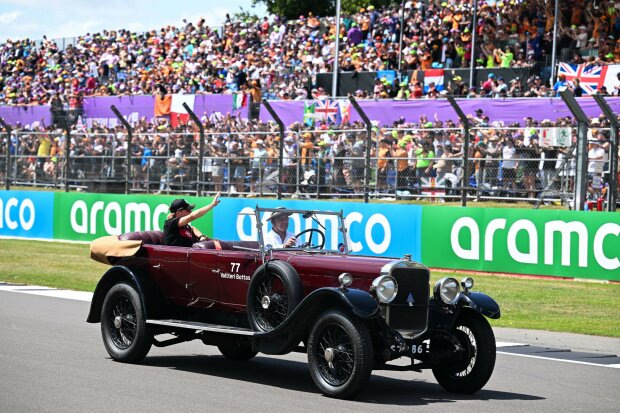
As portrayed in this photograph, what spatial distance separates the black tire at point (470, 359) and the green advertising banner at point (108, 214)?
14.5 meters

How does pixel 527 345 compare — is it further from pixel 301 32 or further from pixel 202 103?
pixel 301 32

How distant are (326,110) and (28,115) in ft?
52.1

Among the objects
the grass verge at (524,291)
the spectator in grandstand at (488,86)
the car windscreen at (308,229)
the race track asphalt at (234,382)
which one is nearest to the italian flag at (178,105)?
the spectator in grandstand at (488,86)

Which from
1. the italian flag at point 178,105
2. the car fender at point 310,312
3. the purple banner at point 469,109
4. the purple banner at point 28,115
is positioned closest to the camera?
the car fender at point 310,312

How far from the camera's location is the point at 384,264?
865cm

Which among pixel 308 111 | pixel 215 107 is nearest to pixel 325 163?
pixel 308 111

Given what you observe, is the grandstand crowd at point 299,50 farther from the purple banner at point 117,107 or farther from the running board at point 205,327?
the running board at point 205,327

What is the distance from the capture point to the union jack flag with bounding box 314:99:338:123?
2864cm

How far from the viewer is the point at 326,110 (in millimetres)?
28969

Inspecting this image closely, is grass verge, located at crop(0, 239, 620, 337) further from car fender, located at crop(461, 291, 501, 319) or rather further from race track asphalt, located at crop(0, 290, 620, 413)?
car fender, located at crop(461, 291, 501, 319)

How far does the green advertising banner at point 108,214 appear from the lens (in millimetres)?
24094

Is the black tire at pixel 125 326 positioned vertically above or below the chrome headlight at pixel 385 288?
below

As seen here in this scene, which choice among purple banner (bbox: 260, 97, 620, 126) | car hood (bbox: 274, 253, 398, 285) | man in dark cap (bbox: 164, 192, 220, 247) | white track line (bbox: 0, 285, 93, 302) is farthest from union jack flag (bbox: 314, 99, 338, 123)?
car hood (bbox: 274, 253, 398, 285)

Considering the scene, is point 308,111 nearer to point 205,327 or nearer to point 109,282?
point 109,282
